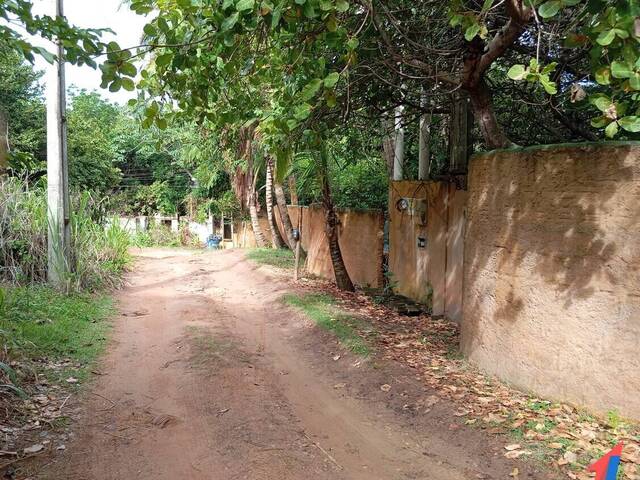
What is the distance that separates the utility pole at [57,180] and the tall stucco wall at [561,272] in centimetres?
712

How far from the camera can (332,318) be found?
8.21m

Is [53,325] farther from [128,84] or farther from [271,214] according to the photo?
[271,214]

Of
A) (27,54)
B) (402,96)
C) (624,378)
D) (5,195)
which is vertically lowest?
(624,378)

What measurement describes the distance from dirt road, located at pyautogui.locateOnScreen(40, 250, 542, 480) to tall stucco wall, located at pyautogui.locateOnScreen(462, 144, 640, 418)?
0.95 meters

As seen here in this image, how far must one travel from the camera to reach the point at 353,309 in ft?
30.4

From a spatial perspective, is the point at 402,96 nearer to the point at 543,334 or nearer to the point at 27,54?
the point at 543,334

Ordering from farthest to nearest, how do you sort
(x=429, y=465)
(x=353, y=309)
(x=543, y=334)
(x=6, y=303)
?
(x=353, y=309) < (x=6, y=303) < (x=543, y=334) < (x=429, y=465)

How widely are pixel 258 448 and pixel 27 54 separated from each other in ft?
10.7

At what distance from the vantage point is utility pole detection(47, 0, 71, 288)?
940cm

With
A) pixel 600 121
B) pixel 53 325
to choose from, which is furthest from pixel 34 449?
pixel 600 121

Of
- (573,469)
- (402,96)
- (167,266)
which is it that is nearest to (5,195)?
(167,266)

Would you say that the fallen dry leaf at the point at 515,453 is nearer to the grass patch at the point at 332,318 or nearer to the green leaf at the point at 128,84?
the grass patch at the point at 332,318

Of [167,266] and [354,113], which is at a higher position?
[354,113]

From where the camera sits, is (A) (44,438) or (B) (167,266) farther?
(B) (167,266)
